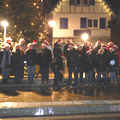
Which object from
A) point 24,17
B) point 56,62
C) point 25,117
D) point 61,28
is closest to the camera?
point 25,117

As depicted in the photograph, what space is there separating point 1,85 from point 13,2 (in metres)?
6.27

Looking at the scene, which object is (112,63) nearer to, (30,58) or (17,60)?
(30,58)

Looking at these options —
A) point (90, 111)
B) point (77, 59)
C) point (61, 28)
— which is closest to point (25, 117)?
point (90, 111)

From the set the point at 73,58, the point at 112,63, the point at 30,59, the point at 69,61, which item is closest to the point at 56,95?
the point at 69,61

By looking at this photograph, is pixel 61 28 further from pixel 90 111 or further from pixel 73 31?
pixel 90 111

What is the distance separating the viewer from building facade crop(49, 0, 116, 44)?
28.4 m

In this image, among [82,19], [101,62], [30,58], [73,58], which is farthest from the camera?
[82,19]

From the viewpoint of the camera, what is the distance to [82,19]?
2859 cm

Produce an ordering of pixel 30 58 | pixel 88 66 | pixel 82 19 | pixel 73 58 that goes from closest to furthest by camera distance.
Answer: pixel 73 58, pixel 88 66, pixel 30 58, pixel 82 19

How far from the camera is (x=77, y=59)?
9.91 metres

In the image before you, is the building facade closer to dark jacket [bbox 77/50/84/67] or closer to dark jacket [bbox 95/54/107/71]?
dark jacket [bbox 77/50/84/67]

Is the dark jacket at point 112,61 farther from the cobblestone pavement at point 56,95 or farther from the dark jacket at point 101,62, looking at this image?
the cobblestone pavement at point 56,95

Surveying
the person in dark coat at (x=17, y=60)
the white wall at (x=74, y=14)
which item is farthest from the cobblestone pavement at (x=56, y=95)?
the white wall at (x=74, y=14)

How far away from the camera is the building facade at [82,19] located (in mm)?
28422
